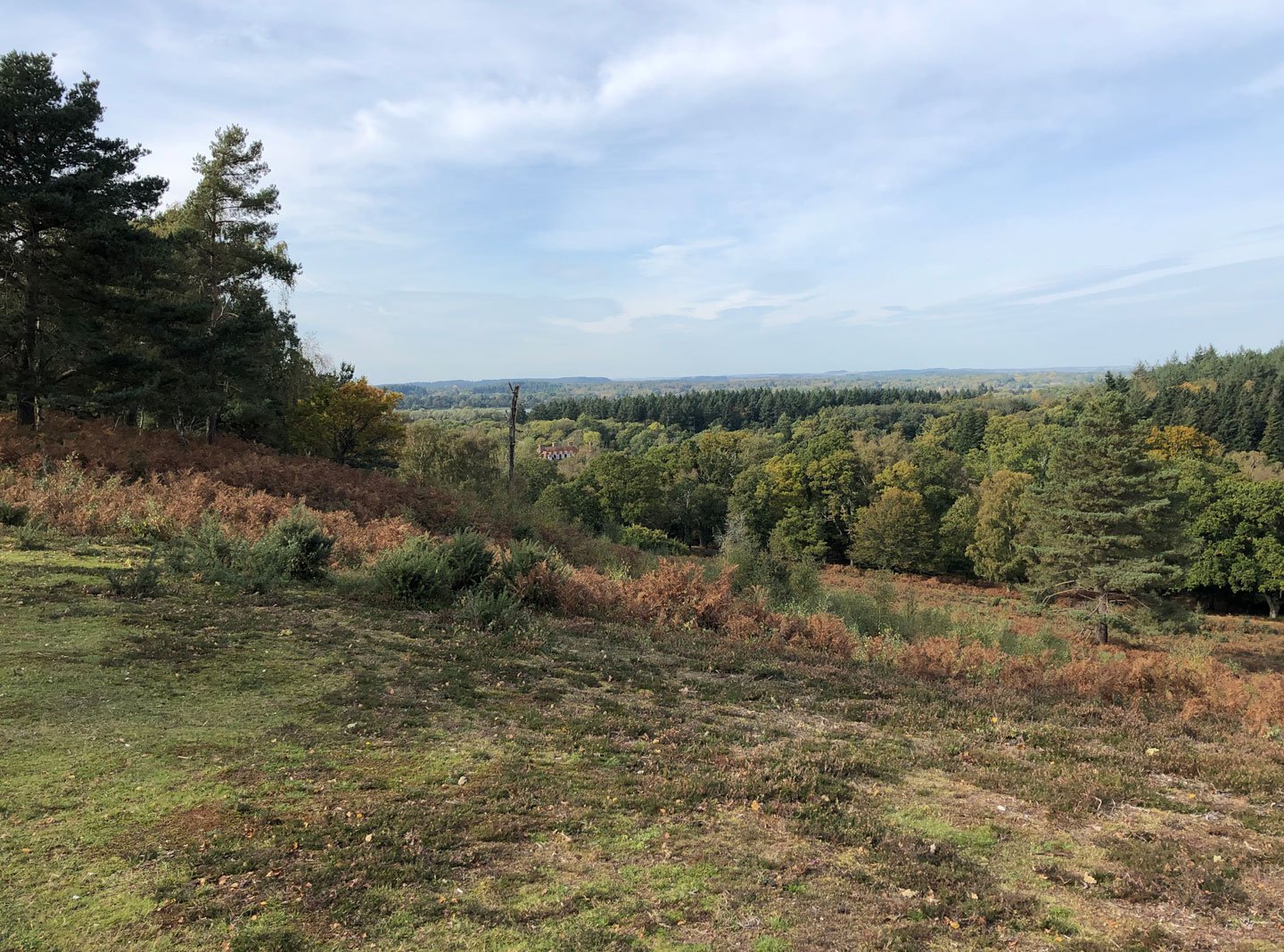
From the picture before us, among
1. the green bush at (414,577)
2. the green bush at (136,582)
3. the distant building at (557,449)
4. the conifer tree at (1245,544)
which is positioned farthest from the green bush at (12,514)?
the distant building at (557,449)

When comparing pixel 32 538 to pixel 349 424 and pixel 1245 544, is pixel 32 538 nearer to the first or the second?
pixel 349 424

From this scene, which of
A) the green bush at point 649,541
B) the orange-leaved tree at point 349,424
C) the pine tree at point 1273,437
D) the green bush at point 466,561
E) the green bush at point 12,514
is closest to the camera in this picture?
the green bush at point 466,561

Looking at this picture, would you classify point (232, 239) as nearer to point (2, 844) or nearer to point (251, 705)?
point (251, 705)

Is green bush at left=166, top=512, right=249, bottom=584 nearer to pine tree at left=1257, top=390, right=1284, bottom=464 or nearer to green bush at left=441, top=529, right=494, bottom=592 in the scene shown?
green bush at left=441, top=529, right=494, bottom=592

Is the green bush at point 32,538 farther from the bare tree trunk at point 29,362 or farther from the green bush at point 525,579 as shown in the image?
the bare tree trunk at point 29,362

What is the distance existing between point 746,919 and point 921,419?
124666 mm

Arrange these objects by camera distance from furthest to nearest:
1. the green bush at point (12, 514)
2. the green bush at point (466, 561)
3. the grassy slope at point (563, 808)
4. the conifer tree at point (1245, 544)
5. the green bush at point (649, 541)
→ 1. the conifer tree at point (1245, 544)
2. the green bush at point (649, 541)
3. the green bush at point (12, 514)
4. the green bush at point (466, 561)
5. the grassy slope at point (563, 808)

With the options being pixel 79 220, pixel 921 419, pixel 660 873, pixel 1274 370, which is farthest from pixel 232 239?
pixel 1274 370

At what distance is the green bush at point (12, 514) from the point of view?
11.3m

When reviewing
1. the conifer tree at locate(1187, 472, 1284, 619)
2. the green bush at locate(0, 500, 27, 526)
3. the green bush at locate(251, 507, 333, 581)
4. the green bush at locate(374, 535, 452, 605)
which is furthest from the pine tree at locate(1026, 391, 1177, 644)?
the green bush at locate(0, 500, 27, 526)

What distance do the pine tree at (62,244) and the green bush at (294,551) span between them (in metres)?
9.73

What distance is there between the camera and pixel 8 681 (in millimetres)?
5500

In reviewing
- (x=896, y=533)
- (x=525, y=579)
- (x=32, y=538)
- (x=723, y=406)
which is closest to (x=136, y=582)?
(x=32, y=538)

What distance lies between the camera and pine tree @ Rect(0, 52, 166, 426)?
15.4 m
